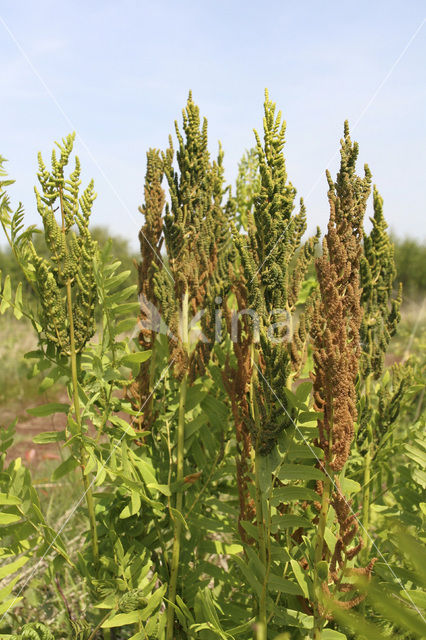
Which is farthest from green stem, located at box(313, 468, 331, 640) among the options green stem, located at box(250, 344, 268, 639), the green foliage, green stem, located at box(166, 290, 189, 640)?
the green foliage

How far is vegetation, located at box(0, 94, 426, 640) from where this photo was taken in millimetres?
1141

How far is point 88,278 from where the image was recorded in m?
1.33

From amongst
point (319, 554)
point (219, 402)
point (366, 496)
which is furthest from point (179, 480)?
point (366, 496)

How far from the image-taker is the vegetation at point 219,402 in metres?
1.14

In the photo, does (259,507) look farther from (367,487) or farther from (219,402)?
(367,487)

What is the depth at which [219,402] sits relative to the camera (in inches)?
59.2

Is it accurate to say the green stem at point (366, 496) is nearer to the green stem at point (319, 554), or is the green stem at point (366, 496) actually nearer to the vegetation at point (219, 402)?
the vegetation at point (219, 402)

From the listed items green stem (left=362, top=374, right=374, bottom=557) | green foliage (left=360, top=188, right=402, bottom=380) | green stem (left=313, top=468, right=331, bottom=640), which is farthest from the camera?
green foliage (left=360, top=188, right=402, bottom=380)

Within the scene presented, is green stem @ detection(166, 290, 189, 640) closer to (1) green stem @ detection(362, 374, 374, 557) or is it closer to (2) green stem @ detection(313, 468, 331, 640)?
(2) green stem @ detection(313, 468, 331, 640)

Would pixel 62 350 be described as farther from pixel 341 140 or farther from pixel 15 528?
pixel 341 140

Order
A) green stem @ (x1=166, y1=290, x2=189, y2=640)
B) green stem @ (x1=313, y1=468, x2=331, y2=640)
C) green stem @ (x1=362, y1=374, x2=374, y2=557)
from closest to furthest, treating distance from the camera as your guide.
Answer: green stem @ (x1=313, y1=468, x2=331, y2=640) < green stem @ (x1=166, y1=290, x2=189, y2=640) < green stem @ (x1=362, y1=374, x2=374, y2=557)

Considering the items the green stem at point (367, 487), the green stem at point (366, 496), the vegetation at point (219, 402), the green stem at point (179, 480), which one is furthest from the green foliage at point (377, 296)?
the green stem at point (179, 480)

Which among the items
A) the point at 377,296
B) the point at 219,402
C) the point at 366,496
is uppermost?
the point at 377,296

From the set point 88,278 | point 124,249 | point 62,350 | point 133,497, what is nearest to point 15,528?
point 133,497
